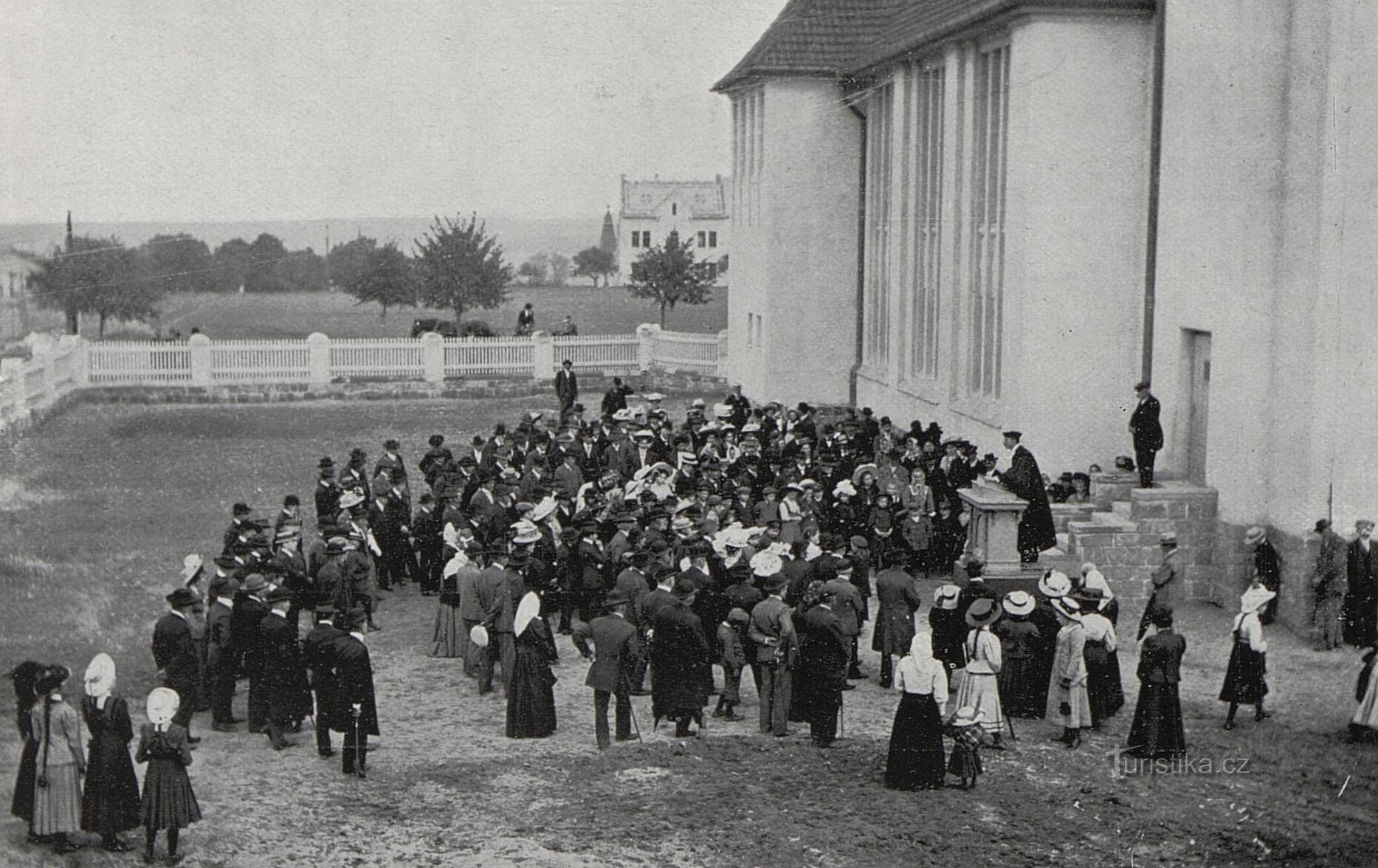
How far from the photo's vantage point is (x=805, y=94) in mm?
30391

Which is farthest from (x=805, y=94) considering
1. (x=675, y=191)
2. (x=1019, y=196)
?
(x=675, y=191)

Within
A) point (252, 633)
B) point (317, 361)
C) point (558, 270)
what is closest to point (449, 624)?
point (252, 633)

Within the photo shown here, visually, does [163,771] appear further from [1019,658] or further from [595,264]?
[595,264]

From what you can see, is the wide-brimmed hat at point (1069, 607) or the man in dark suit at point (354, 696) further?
the wide-brimmed hat at point (1069, 607)

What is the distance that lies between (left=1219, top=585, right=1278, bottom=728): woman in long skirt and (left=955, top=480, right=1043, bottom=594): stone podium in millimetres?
2957

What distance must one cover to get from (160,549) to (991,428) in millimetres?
11588

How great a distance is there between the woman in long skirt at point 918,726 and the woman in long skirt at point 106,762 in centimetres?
526

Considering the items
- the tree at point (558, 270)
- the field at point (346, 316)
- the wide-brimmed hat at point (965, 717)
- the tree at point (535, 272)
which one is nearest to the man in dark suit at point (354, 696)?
the wide-brimmed hat at point (965, 717)

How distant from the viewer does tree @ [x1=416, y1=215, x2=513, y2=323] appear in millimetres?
49219

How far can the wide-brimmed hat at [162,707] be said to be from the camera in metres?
9.23

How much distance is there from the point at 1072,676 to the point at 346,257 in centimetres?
7475

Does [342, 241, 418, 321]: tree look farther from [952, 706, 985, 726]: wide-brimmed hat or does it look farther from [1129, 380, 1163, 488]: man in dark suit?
[952, 706, 985, 726]: wide-brimmed hat

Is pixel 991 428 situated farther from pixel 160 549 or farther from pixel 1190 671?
pixel 160 549

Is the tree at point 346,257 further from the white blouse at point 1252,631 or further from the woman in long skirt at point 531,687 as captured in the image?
the white blouse at point 1252,631
